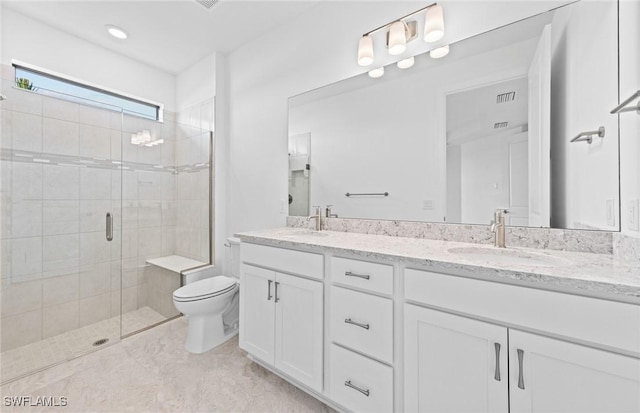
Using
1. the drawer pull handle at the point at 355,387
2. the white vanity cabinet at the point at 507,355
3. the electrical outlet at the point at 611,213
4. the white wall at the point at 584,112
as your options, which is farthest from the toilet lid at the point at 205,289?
the electrical outlet at the point at 611,213

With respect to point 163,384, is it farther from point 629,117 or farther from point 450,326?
point 629,117

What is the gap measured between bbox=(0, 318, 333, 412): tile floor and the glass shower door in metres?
0.22

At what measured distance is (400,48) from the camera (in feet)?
5.26

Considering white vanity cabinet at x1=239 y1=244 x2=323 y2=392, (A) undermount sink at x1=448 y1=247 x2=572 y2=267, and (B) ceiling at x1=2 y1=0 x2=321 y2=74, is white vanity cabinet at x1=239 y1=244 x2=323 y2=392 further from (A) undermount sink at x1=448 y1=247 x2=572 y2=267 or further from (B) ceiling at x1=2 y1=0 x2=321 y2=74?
(B) ceiling at x1=2 y1=0 x2=321 y2=74

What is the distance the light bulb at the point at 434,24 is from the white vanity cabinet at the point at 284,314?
4.52ft

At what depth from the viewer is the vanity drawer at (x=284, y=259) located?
53.9 inches

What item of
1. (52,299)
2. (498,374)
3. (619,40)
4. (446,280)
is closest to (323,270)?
(446,280)

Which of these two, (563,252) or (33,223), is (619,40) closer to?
(563,252)

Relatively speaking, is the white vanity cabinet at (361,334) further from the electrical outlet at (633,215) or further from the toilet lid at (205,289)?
the toilet lid at (205,289)

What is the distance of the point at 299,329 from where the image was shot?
4.69ft

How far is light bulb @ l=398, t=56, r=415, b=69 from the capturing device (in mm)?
1616

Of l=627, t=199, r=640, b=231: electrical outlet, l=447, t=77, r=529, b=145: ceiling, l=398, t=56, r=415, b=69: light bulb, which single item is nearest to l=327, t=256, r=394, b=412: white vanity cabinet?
l=627, t=199, r=640, b=231: electrical outlet

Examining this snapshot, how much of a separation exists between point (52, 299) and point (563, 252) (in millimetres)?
3442

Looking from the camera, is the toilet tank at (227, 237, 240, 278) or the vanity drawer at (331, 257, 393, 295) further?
the toilet tank at (227, 237, 240, 278)
